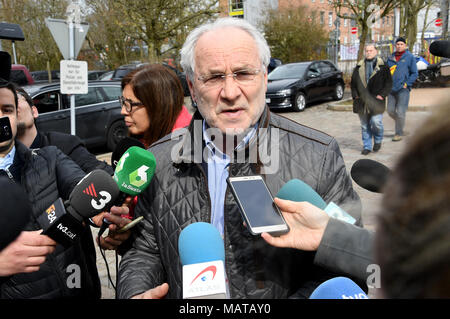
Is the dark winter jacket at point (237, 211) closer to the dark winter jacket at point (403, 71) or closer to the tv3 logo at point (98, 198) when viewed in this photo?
the tv3 logo at point (98, 198)

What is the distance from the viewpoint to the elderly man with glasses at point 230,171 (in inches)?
56.7

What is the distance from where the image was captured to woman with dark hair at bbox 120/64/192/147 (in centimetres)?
267

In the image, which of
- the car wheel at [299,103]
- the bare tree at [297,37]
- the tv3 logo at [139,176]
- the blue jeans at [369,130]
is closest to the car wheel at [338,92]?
the car wheel at [299,103]

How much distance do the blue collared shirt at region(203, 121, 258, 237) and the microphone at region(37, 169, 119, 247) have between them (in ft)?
1.29

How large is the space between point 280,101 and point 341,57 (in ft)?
42.0

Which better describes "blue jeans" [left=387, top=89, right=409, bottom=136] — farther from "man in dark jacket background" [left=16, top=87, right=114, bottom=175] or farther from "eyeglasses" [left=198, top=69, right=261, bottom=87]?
"man in dark jacket background" [left=16, top=87, right=114, bottom=175]

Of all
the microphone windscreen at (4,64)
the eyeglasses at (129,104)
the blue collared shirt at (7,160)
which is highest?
the microphone windscreen at (4,64)

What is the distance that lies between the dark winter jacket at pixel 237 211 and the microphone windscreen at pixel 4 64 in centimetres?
88

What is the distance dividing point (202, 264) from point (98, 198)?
0.59 meters

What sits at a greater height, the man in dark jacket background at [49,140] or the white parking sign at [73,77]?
the white parking sign at [73,77]

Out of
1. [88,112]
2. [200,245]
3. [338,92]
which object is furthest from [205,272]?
[338,92]

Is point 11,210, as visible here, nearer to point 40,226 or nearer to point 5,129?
point 40,226

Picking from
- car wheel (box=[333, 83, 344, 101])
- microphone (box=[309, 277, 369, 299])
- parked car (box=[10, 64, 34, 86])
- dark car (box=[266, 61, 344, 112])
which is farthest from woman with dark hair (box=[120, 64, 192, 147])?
car wheel (box=[333, 83, 344, 101])
